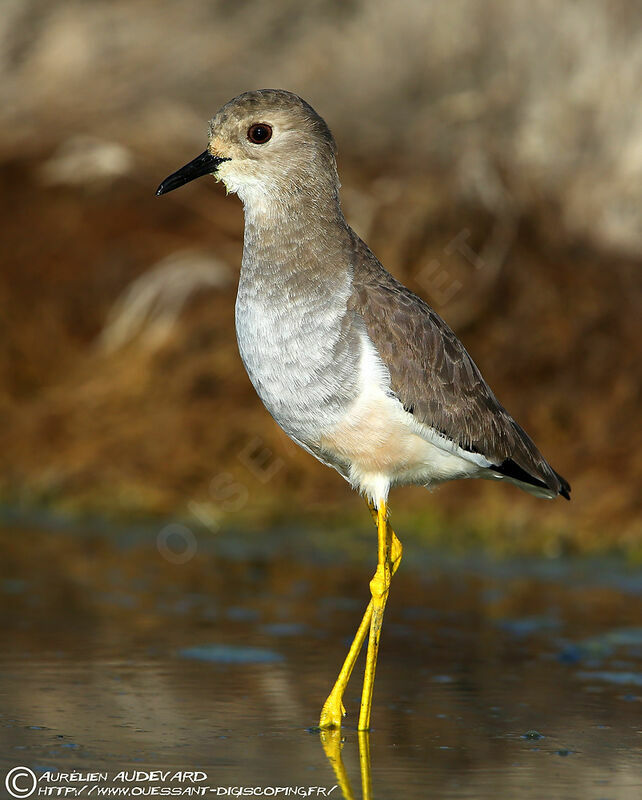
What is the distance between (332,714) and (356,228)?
663 cm

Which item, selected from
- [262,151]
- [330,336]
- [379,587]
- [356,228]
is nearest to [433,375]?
[330,336]

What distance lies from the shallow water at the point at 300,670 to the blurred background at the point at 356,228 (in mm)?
976

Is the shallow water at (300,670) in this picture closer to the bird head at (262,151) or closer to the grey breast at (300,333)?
the grey breast at (300,333)

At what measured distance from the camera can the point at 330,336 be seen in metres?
5.75

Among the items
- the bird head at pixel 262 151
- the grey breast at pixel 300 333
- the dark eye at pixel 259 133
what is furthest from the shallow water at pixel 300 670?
the dark eye at pixel 259 133

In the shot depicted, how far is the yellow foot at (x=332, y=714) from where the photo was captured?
5.67 metres

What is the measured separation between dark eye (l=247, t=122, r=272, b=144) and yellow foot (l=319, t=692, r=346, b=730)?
2269 mm

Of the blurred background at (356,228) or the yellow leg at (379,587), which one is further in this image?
the blurred background at (356,228)

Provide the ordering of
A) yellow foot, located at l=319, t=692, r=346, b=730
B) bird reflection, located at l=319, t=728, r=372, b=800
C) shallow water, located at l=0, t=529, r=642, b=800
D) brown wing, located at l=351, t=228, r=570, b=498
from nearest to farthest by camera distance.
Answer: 1. bird reflection, located at l=319, t=728, r=372, b=800
2. shallow water, located at l=0, t=529, r=642, b=800
3. yellow foot, located at l=319, t=692, r=346, b=730
4. brown wing, located at l=351, t=228, r=570, b=498

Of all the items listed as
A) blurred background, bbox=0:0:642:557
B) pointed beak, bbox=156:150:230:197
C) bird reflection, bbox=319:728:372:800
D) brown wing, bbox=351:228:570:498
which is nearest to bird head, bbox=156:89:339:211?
pointed beak, bbox=156:150:230:197

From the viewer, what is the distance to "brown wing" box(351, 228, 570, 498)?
5.91 metres

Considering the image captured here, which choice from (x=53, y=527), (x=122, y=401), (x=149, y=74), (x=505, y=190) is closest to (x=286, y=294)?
(x=53, y=527)

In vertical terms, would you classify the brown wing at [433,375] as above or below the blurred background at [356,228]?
below

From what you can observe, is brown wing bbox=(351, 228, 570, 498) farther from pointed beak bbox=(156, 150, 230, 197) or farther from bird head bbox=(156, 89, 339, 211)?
pointed beak bbox=(156, 150, 230, 197)
